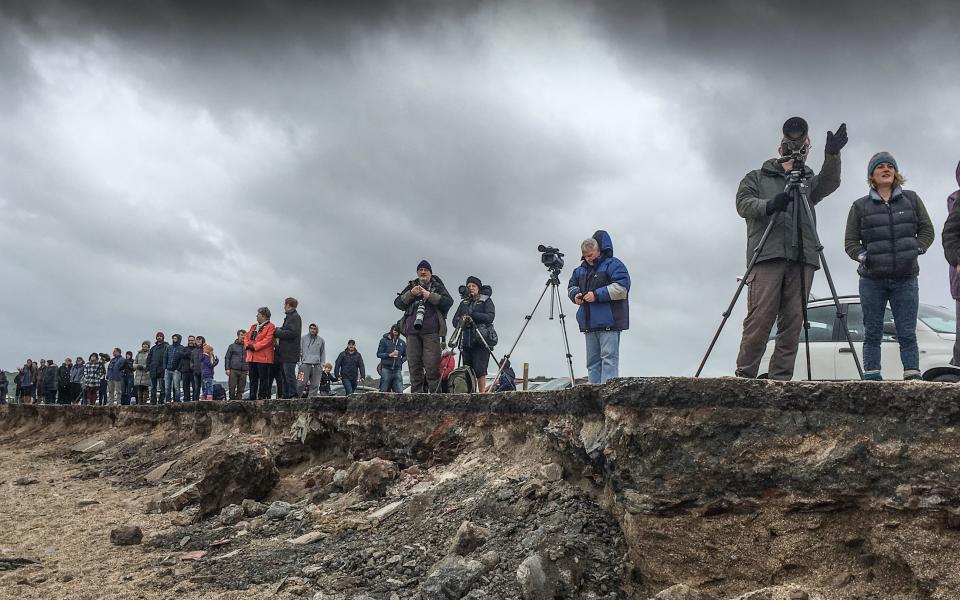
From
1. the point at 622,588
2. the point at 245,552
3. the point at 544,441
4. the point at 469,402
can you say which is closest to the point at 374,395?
the point at 469,402

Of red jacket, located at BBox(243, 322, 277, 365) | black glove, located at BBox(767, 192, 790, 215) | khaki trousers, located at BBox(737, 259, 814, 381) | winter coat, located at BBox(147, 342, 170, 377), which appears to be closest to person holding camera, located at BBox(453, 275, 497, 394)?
red jacket, located at BBox(243, 322, 277, 365)

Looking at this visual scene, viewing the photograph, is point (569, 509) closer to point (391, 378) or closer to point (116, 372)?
point (391, 378)

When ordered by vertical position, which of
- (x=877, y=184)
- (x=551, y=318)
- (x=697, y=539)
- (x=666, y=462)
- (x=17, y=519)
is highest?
(x=877, y=184)

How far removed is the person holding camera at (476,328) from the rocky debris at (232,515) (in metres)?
3.17

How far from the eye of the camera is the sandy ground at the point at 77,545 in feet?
13.6

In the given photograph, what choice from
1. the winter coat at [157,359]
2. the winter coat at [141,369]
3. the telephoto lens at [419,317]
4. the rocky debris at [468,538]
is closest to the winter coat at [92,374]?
the winter coat at [141,369]

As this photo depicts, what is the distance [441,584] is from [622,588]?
33.5 inches

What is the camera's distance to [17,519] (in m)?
6.47

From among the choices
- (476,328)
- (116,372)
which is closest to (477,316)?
(476,328)

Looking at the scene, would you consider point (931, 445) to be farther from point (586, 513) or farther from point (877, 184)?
point (877, 184)

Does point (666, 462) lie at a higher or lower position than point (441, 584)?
higher

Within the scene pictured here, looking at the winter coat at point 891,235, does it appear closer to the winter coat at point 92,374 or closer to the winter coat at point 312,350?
the winter coat at point 312,350

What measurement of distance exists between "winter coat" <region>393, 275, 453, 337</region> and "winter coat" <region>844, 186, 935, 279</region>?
4.07 metres

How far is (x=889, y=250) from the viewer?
4.64 metres
